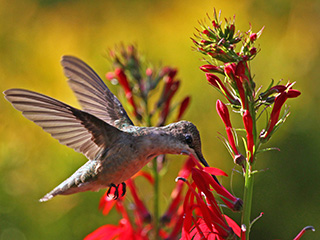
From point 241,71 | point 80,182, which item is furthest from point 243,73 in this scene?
point 80,182

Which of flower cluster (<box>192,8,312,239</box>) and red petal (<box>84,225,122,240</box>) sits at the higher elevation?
flower cluster (<box>192,8,312,239</box>)

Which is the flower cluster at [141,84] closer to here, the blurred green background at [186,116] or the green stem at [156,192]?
the green stem at [156,192]

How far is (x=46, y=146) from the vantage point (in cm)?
277

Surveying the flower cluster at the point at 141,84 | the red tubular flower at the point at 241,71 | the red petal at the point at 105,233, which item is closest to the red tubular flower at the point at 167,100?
the flower cluster at the point at 141,84

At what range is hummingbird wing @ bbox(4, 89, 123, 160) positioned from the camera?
119cm

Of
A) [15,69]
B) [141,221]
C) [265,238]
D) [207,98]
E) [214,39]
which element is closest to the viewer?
[214,39]

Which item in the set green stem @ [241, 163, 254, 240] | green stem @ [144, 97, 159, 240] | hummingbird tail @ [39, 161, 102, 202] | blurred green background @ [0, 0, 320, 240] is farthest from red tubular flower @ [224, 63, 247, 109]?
blurred green background @ [0, 0, 320, 240]

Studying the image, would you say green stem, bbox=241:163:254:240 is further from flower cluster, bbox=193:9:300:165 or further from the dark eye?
the dark eye

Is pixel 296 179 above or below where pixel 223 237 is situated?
below

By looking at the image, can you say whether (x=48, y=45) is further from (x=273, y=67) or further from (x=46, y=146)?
(x=273, y=67)

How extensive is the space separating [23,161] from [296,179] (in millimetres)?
1435

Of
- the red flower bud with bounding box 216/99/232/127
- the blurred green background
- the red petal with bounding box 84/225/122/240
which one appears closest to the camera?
the red flower bud with bounding box 216/99/232/127

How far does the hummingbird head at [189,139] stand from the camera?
1203mm

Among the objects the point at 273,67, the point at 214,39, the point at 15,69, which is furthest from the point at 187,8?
the point at 214,39
